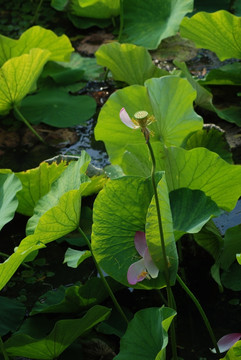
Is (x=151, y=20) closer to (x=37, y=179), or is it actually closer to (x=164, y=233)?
(x=37, y=179)

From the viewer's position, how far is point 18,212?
1820mm

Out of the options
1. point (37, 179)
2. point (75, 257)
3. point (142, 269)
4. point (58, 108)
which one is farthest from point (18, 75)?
point (142, 269)

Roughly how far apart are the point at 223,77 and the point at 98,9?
2.38 ft

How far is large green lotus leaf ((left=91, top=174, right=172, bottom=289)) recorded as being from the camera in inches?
50.6

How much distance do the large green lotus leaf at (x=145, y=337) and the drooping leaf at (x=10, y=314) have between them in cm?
34

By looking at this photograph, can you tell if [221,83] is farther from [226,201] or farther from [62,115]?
[226,201]

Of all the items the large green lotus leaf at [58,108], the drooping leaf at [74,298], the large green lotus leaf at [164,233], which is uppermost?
the large green lotus leaf at [164,233]

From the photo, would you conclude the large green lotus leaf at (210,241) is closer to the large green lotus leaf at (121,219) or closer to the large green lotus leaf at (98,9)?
the large green lotus leaf at (121,219)

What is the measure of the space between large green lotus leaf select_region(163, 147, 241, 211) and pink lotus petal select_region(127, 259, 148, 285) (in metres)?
0.27

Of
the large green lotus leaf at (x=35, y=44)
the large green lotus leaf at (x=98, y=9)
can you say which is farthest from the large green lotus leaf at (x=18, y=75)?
the large green lotus leaf at (x=98, y=9)

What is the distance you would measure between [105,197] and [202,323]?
0.38 m

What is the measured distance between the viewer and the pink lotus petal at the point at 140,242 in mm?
1261

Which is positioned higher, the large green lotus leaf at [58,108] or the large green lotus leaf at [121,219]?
the large green lotus leaf at [121,219]

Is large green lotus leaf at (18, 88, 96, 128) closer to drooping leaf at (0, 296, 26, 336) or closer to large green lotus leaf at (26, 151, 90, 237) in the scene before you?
large green lotus leaf at (26, 151, 90, 237)
